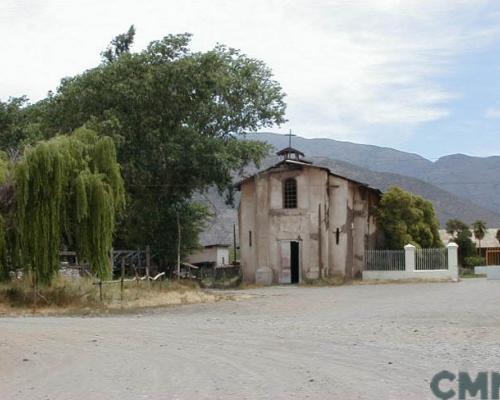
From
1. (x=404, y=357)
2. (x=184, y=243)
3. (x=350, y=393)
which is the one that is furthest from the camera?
(x=184, y=243)

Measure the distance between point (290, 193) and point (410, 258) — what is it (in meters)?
8.55

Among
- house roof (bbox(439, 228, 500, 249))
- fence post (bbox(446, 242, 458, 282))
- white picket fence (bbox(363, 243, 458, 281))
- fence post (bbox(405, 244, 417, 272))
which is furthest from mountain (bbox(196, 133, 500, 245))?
fence post (bbox(446, 242, 458, 282))

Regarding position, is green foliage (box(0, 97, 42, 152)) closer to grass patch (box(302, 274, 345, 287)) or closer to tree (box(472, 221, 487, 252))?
grass patch (box(302, 274, 345, 287))

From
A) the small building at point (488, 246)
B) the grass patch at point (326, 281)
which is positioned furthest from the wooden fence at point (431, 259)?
the small building at point (488, 246)

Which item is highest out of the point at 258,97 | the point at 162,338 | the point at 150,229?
the point at 258,97

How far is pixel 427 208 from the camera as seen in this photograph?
5403 cm

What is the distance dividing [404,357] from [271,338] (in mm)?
4106

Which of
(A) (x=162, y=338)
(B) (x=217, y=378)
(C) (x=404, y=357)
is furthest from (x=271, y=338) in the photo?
(B) (x=217, y=378)

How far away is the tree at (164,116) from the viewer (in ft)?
145

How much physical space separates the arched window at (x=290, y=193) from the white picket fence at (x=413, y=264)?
6144 mm

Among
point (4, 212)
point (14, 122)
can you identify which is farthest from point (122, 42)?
point (4, 212)

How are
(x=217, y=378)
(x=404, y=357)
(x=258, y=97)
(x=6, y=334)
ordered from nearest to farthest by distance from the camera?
(x=217, y=378) → (x=404, y=357) → (x=6, y=334) → (x=258, y=97)

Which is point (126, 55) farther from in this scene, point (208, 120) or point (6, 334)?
point (6, 334)

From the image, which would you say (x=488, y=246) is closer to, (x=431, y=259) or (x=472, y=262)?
(x=472, y=262)
